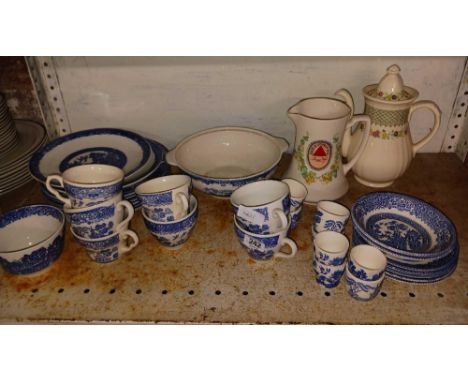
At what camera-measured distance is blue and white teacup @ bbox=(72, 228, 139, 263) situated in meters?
0.78

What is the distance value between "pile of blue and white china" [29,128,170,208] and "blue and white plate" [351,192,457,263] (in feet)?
1.49

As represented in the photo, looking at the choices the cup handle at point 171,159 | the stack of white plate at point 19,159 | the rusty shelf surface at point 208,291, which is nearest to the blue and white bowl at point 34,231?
the rusty shelf surface at point 208,291

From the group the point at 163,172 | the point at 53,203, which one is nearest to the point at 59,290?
the point at 53,203

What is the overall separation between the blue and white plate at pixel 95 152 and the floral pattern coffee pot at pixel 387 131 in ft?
1.59

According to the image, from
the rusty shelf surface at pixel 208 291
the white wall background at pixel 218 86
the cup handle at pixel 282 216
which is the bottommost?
the rusty shelf surface at pixel 208 291

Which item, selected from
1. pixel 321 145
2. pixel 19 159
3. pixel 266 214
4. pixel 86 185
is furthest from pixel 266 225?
pixel 19 159

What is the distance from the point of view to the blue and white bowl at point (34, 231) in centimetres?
78

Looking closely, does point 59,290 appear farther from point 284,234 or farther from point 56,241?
point 284,234

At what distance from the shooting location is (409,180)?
1.03m

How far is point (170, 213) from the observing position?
2.63 ft

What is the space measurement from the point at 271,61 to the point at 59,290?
68 centimetres

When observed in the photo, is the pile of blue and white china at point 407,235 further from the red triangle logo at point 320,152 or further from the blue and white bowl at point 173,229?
the blue and white bowl at point 173,229

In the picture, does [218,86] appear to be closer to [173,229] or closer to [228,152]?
[228,152]

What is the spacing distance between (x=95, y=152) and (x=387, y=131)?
666 mm
